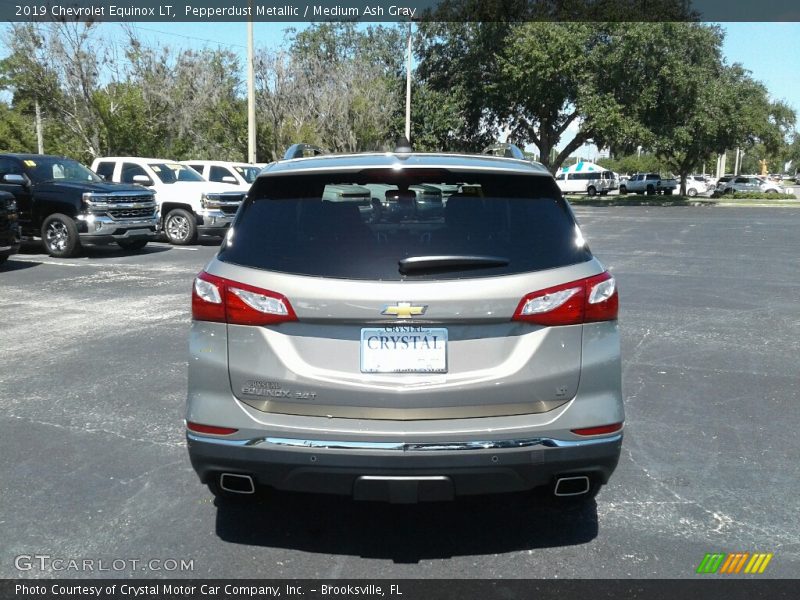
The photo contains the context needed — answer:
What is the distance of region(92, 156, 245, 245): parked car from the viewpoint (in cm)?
1769

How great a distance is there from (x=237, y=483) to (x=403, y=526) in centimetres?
96

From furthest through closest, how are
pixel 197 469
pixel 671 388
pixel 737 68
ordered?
pixel 737 68 < pixel 671 388 < pixel 197 469

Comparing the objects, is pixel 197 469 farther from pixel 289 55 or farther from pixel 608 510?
pixel 289 55

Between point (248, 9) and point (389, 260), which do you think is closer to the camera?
point (389, 260)

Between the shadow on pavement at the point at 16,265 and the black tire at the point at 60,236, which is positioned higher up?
the black tire at the point at 60,236

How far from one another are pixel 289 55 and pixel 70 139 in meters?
10.9

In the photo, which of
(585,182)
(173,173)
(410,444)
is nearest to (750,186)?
(585,182)

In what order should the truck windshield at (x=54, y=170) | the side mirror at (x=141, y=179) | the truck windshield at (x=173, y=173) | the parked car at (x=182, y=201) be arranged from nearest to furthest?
the truck windshield at (x=54, y=170)
the side mirror at (x=141, y=179)
the parked car at (x=182, y=201)
the truck windshield at (x=173, y=173)

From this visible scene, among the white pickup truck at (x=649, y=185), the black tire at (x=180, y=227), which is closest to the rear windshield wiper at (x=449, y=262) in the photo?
the black tire at (x=180, y=227)

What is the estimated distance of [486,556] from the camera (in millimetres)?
3480

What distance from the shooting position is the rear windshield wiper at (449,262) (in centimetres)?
312
